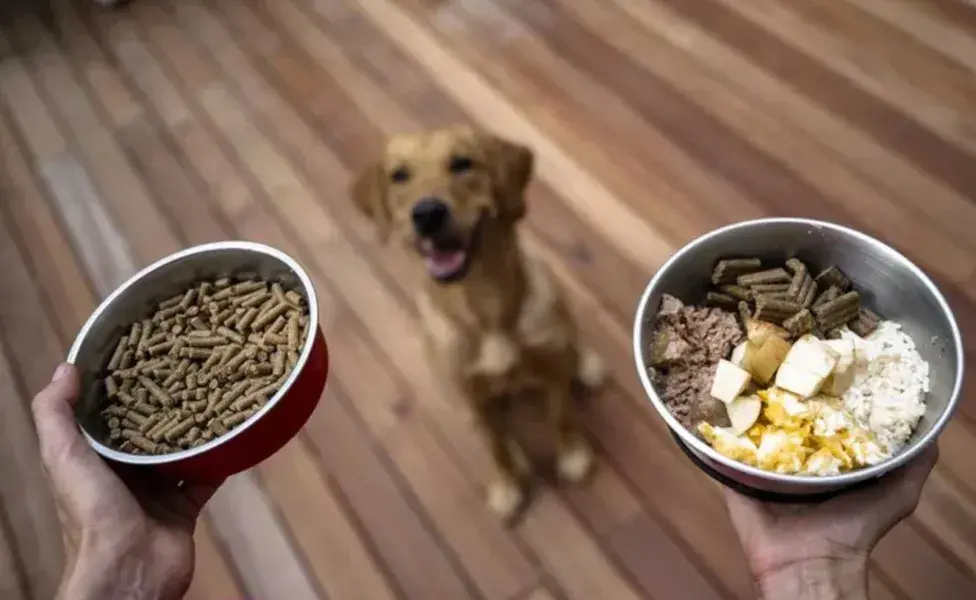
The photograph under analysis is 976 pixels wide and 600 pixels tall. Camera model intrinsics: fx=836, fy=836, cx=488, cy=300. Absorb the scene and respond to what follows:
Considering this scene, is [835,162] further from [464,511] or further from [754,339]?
[464,511]

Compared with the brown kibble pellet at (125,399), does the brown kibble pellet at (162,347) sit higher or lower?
higher

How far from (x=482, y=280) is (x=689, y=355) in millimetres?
301

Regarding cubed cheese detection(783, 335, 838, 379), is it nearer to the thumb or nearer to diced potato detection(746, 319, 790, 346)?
diced potato detection(746, 319, 790, 346)

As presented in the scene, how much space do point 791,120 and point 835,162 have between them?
0.51 ft

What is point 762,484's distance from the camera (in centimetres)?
91

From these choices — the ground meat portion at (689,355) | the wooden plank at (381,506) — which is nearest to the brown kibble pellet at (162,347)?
the wooden plank at (381,506)

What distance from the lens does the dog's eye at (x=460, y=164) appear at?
1098 millimetres

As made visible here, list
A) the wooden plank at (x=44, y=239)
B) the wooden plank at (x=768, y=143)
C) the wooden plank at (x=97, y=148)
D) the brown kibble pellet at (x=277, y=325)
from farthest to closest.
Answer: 1. the wooden plank at (x=97, y=148)
2. the wooden plank at (x=44, y=239)
3. the wooden plank at (x=768, y=143)
4. the brown kibble pellet at (x=277, y=325)

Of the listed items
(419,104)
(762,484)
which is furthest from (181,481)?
(419,104)

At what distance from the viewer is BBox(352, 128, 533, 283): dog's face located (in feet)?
3.48

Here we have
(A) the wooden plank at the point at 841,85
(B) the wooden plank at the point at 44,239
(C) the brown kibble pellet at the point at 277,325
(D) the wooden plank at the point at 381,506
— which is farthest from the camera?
(B) the wooden plank at the point at 44,239

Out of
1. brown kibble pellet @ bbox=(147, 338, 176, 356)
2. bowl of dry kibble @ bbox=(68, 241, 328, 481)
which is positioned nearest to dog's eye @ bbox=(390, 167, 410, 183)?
bowl of dry kibble @ bbox=(68, 241, 328, 481)

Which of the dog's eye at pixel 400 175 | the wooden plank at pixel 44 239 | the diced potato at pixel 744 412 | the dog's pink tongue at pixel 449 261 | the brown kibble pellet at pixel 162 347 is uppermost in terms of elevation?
the dog's eye at pixel 400 175

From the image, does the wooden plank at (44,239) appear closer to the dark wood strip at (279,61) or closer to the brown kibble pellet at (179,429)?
the dark wood strip at (279,61)
